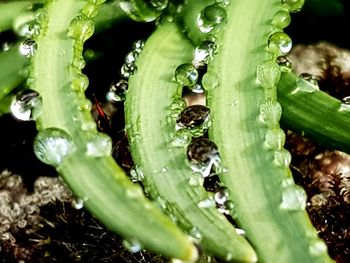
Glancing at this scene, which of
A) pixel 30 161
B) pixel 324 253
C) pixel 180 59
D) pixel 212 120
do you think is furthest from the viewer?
pixel 30 161

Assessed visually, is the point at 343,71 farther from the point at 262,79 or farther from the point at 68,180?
the point at 68,180

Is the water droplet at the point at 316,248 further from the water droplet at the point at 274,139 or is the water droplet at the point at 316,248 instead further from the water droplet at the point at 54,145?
the water droplet at the point at 54,145

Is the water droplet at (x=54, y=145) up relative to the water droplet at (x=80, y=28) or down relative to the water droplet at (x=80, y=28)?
down

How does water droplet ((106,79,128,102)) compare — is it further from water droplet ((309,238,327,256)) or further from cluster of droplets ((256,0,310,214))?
water droplet ((309,238,327,256))

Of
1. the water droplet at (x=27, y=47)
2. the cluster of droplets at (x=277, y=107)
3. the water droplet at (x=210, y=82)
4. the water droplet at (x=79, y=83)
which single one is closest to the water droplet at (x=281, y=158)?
the cluster of droplets at (x=277, y=107)

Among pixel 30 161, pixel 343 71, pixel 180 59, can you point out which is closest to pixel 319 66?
pixel 343 71

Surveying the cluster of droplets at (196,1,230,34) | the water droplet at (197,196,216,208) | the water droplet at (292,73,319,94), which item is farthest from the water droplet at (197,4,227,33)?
the water droplet at (197,196,216,208)

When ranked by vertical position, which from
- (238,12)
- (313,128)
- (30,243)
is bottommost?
(30,243)
